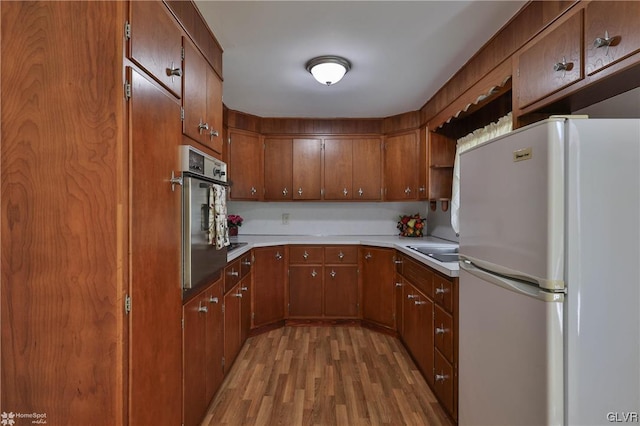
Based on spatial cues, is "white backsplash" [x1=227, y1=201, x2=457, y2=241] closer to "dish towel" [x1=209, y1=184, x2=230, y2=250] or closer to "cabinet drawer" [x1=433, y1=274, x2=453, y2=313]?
"cabinet drawer" [x1=433, y1=274, x2=453, y2=313]

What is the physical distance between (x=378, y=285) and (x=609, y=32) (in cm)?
250

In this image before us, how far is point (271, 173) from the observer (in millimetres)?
3557

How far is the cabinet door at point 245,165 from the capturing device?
3.37 metres

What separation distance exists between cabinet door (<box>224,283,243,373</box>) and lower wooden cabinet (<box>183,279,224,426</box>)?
0.42ft

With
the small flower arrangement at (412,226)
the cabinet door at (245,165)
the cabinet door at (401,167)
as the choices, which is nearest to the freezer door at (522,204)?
the cabinet door at (401,167)

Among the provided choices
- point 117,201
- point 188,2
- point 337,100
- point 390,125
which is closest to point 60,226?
point 117,201

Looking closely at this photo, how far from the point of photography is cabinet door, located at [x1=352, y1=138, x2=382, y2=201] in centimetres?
356

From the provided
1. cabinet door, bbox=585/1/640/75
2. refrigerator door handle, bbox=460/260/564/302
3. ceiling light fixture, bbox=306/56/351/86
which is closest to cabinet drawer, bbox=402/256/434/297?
refrigerator door handle, bbox=460/260/564/302

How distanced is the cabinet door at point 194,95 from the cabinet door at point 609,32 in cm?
173

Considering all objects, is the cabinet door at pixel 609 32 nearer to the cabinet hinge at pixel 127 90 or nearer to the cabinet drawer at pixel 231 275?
the cabinet hinge at pixel 127 90

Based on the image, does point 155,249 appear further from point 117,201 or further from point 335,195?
point 335,195

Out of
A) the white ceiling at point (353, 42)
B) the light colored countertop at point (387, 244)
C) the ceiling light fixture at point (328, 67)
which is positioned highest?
the white ceiling at point (353, 42)

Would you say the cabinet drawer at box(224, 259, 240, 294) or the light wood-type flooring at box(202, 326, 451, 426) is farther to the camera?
the cabinet drawer at box(224, 259, 240, 294)

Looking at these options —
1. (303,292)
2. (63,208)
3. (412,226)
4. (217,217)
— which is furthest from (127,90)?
(412,226)
